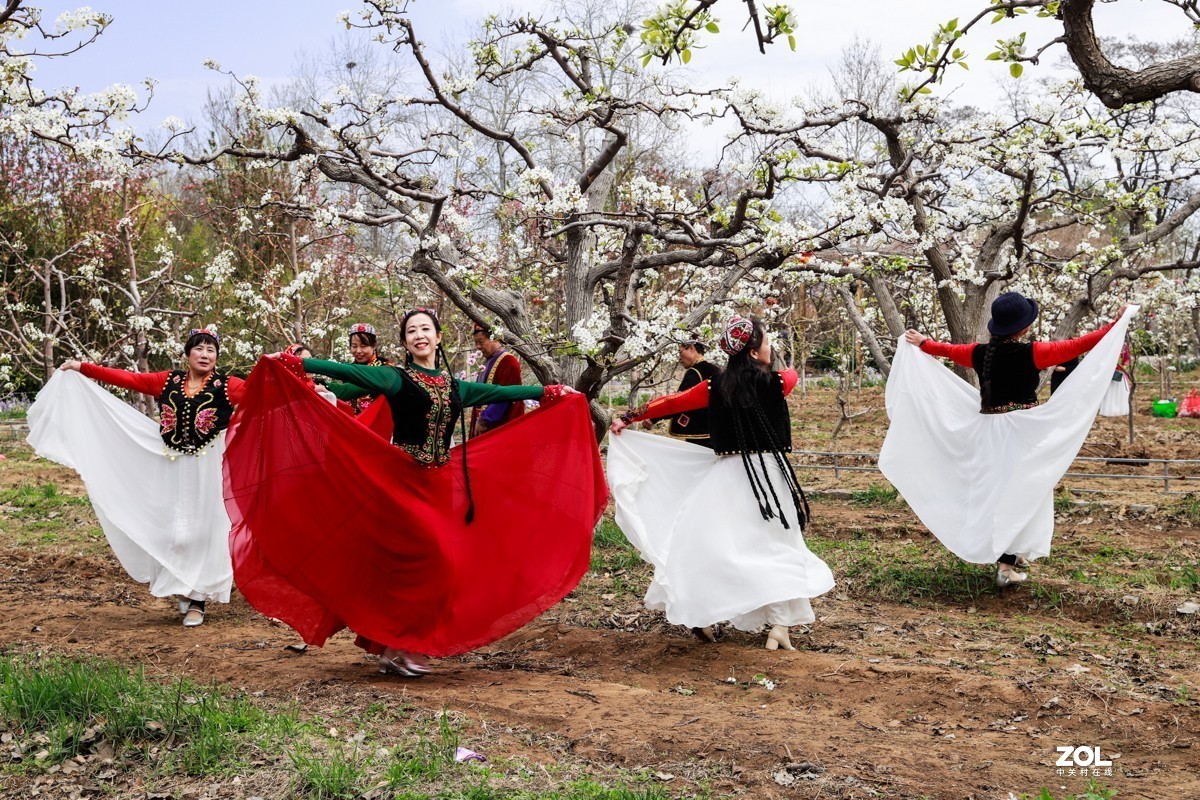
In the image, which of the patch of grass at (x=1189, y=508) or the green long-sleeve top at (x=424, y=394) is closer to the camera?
the green long-sleeve top at (x=424, y=394)

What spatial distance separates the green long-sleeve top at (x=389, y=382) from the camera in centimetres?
507

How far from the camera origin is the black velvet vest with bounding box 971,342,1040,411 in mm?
7098

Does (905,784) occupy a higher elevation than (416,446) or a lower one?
lower

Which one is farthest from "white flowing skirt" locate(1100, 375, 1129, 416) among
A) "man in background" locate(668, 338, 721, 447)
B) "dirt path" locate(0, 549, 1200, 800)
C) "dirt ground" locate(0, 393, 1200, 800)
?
"dirt path" locate(0, 549, 1200, 800)

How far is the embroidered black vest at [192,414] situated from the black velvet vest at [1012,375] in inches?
204

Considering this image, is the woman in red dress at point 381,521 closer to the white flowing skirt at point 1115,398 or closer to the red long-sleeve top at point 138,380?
the red long-sleeve top at point 138,380

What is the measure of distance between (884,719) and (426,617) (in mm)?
2264

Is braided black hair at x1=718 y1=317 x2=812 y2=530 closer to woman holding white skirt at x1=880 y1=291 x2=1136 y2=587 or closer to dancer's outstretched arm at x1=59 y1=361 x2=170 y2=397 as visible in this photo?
woman holding white skirt at x1=880 y1=291 x2=1136 y2=587

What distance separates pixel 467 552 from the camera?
5520mm

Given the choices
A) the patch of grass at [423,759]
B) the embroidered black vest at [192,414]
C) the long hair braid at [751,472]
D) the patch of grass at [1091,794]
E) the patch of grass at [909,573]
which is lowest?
the patch of grass at [909,573]

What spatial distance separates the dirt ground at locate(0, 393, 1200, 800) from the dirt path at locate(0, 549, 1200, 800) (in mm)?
14

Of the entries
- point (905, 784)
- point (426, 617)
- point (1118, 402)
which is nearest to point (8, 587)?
point (426, 617)

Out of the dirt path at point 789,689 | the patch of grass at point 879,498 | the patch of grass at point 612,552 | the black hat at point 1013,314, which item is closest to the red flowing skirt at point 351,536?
the dirt path at point 789,689

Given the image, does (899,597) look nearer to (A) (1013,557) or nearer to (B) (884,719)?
(A) (1013,557)
